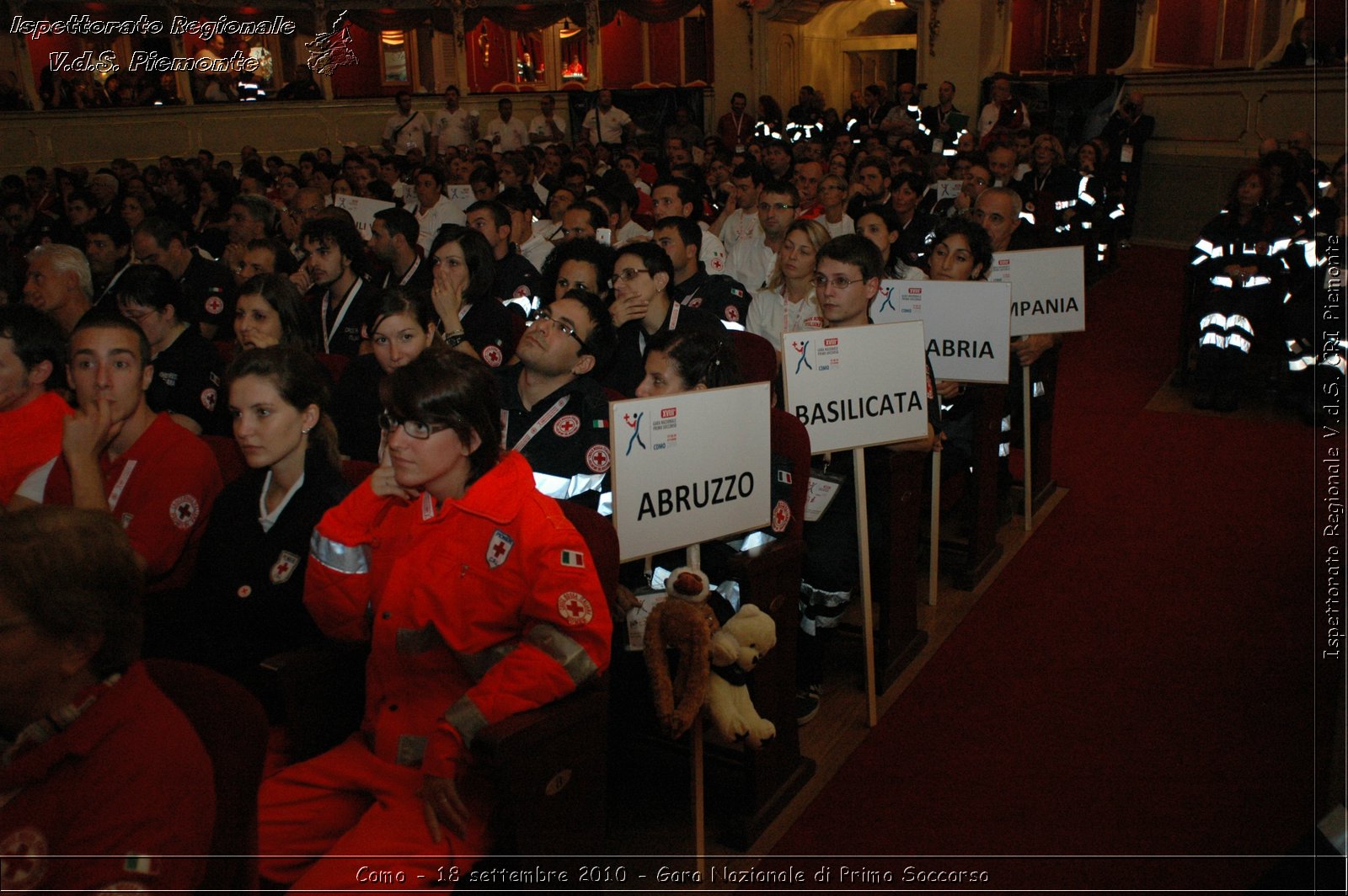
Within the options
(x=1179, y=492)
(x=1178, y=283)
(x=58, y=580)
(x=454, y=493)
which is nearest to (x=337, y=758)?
(x=454, y=493)

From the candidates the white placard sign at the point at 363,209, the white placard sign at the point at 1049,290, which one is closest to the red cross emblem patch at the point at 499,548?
the white placard sign at the point at 1049,290

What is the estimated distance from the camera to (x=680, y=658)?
2.27 metres

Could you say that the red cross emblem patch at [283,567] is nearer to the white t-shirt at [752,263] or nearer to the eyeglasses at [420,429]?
the eyeglasses at [420,429]

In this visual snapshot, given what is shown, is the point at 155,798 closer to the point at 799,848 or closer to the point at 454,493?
the point at 454,493

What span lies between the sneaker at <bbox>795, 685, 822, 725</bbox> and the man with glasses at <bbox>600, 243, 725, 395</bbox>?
Result: 1.34 metres

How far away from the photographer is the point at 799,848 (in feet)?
8.80

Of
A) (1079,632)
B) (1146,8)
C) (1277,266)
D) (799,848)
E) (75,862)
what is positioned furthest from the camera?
(1146,8)

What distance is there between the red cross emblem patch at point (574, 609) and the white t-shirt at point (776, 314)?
2647mm

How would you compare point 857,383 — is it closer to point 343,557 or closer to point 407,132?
point 343,557

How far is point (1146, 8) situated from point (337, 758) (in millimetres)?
14310

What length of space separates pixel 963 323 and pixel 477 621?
8.70 ft

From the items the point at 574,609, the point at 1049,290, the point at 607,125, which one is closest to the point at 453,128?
the point at 607,125

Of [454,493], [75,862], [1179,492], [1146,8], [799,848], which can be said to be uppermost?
[1146,8]

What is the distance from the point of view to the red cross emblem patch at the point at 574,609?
1.93 meters
